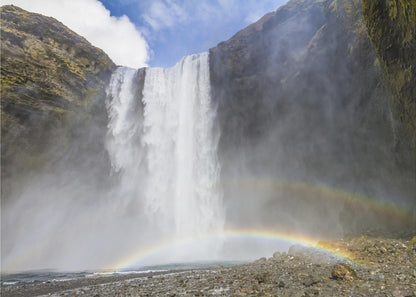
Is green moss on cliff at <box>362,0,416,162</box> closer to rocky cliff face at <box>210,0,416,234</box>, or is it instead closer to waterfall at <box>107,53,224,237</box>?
rocky cliff face at <box>210,0,416,234</box>

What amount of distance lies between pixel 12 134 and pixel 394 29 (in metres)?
26.7

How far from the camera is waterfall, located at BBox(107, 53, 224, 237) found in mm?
24769

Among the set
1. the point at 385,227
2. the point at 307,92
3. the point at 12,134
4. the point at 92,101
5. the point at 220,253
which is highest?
the point at 92,101

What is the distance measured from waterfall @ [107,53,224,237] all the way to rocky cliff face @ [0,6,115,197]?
8.79ft

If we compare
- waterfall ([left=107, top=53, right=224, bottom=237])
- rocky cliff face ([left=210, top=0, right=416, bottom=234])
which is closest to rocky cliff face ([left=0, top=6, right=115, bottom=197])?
waterfall ([left=107, top=53, right=224, bottom=237])

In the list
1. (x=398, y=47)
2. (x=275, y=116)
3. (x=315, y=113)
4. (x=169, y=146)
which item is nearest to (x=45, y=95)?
(x=169, y=146)

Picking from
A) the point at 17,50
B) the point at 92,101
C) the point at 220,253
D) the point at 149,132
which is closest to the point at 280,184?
the point at 220,253

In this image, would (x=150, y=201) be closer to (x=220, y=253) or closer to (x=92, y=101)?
(x=220, y=253)

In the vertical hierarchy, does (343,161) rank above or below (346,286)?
above

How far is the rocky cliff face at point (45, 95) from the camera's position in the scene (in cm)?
2141

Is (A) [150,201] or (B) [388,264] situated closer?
(B) [388,264]

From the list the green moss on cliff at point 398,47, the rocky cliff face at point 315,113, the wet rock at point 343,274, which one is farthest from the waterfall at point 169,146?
the wet rock at point 343,274

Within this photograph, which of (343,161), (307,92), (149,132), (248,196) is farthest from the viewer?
(149,132)

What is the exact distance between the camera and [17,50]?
22344mm
